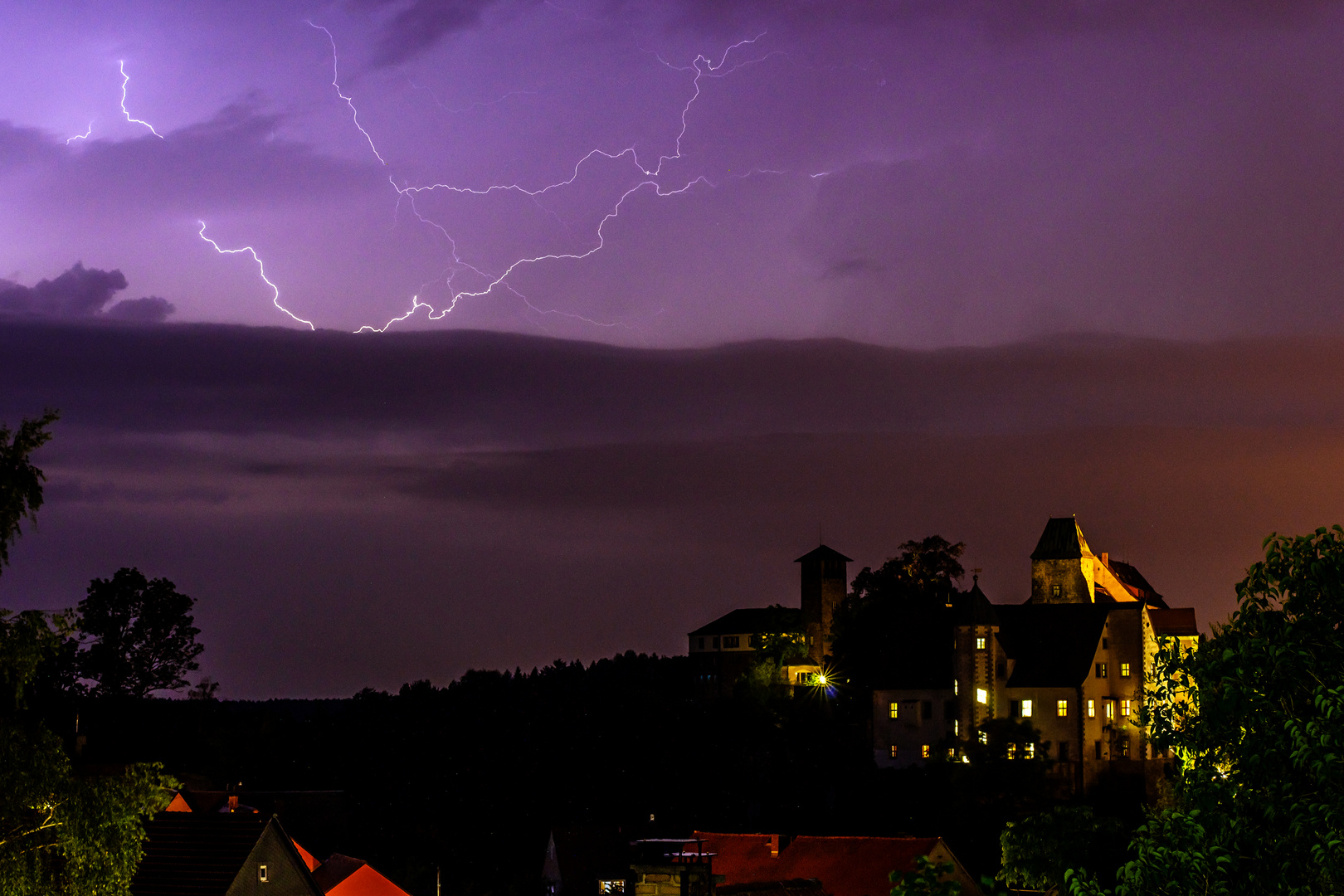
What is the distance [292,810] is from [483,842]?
19.0 m

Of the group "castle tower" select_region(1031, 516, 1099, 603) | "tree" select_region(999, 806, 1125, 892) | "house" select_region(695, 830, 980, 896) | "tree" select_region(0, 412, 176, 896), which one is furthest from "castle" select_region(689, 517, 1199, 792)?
"tree" select_region(0, 412, 176, 896)

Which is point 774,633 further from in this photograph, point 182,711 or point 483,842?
point 182,711

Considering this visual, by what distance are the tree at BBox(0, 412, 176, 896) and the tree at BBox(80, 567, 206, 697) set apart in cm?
7591

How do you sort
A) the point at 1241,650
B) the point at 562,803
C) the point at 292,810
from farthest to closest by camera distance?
1. the point at 562,803
2. the point at 292,810
3. the point at 1241,650

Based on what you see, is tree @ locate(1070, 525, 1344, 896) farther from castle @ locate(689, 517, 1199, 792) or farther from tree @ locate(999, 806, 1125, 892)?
castle @ locate(689, 517, 1199, 792)

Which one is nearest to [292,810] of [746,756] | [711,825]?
[711,825]

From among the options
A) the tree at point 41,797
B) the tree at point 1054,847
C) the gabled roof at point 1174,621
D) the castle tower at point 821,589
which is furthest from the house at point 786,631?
the tree at point 41,797

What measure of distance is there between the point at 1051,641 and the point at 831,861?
121 ft

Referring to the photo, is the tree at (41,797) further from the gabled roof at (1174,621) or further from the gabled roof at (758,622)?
the gabled roof at (758,622)

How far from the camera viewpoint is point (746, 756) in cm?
9806

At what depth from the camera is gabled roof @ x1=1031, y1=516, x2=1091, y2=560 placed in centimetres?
10506

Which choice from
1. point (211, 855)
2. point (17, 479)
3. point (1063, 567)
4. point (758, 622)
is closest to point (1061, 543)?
point (1063, 567)

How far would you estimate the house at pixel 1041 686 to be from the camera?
84875mm

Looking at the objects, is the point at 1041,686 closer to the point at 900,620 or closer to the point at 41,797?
the point at 900,620
